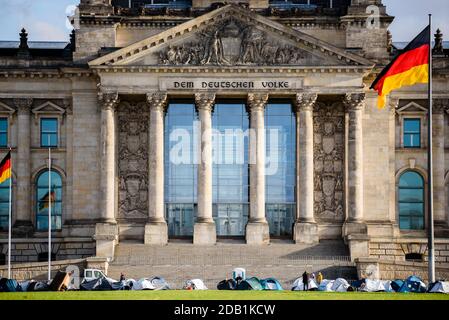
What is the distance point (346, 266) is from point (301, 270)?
3.12 metres

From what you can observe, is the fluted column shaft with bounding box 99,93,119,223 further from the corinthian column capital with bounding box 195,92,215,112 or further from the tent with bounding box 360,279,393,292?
the tent with bounding box 360,279,393,292

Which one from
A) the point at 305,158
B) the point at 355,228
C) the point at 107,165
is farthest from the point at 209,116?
the point at 355,228

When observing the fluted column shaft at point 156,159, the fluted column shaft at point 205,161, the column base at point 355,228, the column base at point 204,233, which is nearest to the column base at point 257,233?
the column base at point 204,233

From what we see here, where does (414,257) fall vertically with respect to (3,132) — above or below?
below

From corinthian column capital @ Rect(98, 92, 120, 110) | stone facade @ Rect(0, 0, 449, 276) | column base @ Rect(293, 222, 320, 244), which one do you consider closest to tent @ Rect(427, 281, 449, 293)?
stone facade @ Rect(0, 0, 449, 276)

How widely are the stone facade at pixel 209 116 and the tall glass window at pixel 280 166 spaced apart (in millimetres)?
1717

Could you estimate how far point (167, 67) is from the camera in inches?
3024

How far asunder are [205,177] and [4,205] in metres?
15.1

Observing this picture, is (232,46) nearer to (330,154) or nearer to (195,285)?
(330,154)

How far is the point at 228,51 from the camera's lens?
77438mm

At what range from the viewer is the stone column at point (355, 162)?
77.0m

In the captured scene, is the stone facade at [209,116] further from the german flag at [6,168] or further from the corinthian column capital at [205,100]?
the german flag at [6,168]
